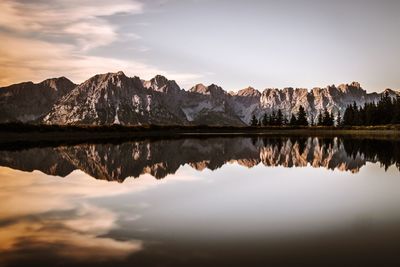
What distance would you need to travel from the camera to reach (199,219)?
54.0 feet

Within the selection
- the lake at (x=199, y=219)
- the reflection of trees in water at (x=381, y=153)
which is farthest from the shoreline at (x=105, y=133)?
the reflection of trees in water at (x=381, y=153)

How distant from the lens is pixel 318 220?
16.3m

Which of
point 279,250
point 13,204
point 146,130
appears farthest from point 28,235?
point 146,130

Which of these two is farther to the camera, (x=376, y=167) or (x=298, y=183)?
(x=376, y=167)

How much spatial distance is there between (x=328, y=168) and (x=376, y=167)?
12.8ft

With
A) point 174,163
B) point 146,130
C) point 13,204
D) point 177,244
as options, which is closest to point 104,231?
point 177,244

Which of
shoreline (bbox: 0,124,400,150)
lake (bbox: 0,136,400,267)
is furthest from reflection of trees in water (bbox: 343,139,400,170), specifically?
shoreline (bbox: 0,124,400,150)

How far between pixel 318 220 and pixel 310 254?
451 centimetres

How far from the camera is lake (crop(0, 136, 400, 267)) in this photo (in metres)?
11.9

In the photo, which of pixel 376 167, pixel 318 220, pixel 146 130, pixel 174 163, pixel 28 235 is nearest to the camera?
pixel 28 235

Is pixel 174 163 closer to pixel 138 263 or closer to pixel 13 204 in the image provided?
pixel 13 204

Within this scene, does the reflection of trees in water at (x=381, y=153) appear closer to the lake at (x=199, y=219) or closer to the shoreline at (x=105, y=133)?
the lake at (x=199, y=219)

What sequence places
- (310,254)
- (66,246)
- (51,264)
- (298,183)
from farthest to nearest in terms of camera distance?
(298,183)
(66,246)
(310,254)
(51,264)

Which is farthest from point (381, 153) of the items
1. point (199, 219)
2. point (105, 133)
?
point (105, 133)
